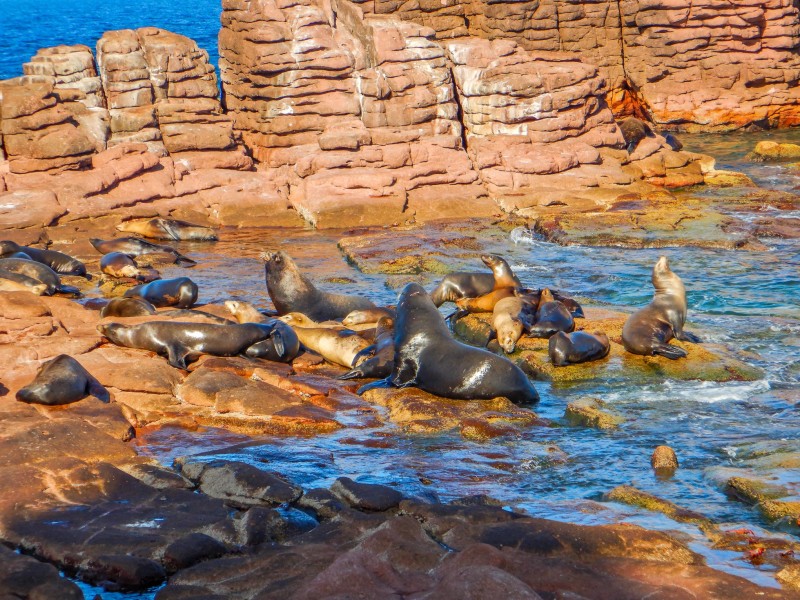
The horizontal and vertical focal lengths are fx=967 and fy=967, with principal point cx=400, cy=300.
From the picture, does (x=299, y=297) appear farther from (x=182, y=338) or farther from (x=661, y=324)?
(x=661, y=324)

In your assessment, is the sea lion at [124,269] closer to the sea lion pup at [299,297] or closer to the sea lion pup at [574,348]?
the sea lion pup at [299,297]

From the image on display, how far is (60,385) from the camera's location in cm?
769

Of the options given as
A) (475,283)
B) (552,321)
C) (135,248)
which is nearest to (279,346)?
(552,321)

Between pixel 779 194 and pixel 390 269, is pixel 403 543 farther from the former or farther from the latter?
pixel 779 194

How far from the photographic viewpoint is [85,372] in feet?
26.2

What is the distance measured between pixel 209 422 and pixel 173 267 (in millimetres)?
8963

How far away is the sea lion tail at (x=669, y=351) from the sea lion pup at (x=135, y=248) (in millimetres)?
9060

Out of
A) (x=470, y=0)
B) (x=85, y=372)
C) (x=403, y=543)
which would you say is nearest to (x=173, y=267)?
(x=85, y=372)

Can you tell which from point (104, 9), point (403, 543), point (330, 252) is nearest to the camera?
point (403, 543)

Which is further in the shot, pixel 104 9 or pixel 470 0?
pixel 104 9

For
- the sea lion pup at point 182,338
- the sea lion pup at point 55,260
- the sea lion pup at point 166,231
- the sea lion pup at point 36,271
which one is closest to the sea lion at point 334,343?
the sea lion pup at point 182,338

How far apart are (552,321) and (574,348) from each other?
0.96 metres

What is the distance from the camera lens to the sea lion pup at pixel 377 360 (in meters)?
9.38

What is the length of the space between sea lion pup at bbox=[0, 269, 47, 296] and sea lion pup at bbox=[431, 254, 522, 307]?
4974mm
